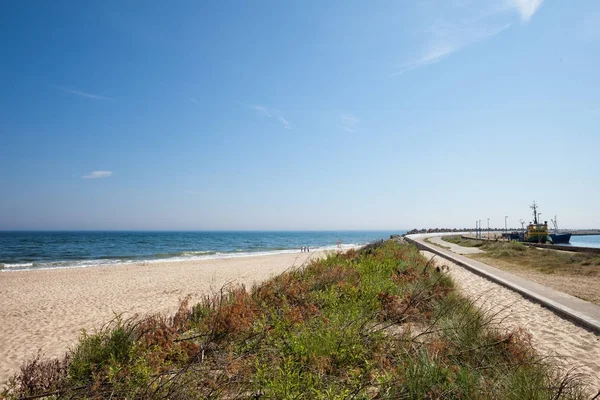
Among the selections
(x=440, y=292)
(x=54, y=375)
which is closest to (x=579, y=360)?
(x=440, y=292)

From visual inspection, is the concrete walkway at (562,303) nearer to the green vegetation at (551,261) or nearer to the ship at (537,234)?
the green vegetation at (551,261)

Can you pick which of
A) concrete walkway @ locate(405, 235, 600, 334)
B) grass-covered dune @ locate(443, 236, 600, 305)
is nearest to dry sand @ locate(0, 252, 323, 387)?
concrete walkway @ locate(405, 235, 600, 334)

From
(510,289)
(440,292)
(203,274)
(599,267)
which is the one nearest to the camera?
(440,292)

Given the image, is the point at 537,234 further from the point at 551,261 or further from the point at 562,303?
the point at 562,303

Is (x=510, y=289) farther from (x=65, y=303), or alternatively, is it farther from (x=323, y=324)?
(x=65, y=303)

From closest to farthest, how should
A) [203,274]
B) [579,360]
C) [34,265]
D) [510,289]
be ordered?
[579,360] → [510,289] → [203,274] → [34,265]

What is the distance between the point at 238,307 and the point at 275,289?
1.93 metres

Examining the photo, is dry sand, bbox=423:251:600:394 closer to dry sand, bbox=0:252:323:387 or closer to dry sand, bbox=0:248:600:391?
dry sand, bbox=0:248:600:391

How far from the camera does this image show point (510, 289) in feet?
34.6

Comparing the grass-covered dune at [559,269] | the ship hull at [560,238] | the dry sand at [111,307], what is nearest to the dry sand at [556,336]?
the dry sand at [111,307]

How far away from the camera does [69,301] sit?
43.9ft

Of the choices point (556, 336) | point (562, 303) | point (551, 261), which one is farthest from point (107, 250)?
point (556, 336)

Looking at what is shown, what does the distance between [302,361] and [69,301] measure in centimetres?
1382

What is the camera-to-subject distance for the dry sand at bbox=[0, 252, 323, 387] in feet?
26.9
